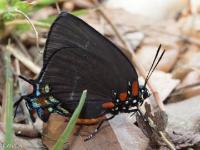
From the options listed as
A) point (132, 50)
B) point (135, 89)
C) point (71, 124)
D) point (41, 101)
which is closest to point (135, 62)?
point (132, 50)

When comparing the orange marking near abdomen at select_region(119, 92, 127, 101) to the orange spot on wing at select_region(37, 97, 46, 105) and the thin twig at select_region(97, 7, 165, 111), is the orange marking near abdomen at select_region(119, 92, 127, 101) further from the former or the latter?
the orange spot on wing at select_region(37, 97, 46, 105)

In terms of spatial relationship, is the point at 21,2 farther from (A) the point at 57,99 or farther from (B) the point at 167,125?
(B) the point at 167,125

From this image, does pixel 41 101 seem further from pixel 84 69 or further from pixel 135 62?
pixel 135 62

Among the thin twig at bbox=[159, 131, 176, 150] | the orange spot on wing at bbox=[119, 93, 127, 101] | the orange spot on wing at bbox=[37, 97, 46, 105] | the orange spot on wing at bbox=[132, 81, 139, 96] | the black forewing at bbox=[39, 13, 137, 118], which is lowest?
the thin twig at bbox=[159, 131, 176, 150]

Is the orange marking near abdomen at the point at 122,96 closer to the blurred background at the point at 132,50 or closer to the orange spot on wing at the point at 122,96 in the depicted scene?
the orange spot on wing at the point at 122,96

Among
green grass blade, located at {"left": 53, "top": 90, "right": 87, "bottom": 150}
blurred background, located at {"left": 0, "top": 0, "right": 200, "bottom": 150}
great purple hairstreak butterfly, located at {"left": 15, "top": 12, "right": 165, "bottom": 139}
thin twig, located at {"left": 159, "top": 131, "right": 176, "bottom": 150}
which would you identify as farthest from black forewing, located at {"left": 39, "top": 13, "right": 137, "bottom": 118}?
green grass blade, located at {"left": 53, "top": 90, "right": 87, "bottom": 150}

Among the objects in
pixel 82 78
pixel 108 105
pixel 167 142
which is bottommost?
pixel 167 142

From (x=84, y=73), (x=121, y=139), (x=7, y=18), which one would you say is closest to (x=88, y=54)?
(x=84, y=73)

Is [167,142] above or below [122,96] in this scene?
below
